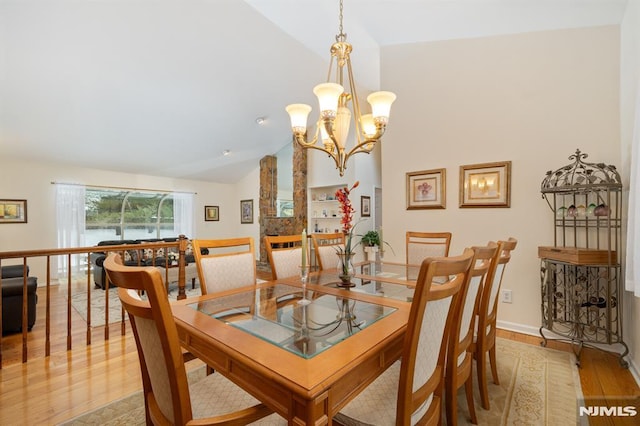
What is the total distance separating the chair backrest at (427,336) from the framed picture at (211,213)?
7.81 metres

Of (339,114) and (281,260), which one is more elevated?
(339,114)

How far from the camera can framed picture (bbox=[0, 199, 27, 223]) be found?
5014 millimetres

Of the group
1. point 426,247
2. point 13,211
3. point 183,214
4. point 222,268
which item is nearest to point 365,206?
point 426,247

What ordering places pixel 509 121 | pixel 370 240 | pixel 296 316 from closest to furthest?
1. pixel 296 316
2. pixel 509 121
3. pixel 370 240

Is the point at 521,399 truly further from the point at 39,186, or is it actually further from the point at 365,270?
the point at 39,186

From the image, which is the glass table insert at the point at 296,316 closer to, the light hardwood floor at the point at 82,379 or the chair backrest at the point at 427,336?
the chair backrest at the point at 427,336

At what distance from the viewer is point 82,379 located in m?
2.07

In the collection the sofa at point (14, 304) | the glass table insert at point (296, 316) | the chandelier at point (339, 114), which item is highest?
the chandelier at point (339, 114)

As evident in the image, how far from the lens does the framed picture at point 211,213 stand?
26.4ft

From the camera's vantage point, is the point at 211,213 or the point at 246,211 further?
the point at 246,211

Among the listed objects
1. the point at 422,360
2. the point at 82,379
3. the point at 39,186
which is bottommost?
the point at 82,379

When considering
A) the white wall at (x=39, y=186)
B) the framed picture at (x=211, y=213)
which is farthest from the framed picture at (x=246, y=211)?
the white wall at (x=39, y=186)

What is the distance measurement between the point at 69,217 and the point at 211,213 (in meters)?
3.10

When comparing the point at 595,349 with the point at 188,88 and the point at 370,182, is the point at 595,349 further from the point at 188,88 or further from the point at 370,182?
the point at 188,88
